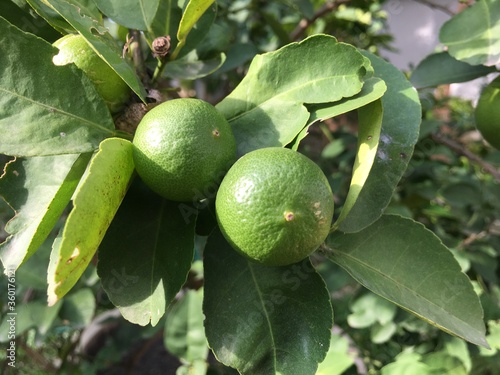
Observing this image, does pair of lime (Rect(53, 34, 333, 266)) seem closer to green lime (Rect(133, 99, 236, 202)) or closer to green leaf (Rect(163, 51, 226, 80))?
green lime (Rect(133, 99, 236, 202))

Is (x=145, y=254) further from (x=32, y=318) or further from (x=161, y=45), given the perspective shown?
(x=32, y=318)

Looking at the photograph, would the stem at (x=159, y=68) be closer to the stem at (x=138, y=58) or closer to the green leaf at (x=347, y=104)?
the stem at (x=138, y=58)

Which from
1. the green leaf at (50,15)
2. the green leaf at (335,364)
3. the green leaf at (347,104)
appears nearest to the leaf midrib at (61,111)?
the green leaf at (50,15)

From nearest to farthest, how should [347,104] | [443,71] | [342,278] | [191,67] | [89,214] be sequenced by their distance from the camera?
1. [89,214]
2. [347,104]
3. [191,67]
4. [443,71]
5. [342,278]

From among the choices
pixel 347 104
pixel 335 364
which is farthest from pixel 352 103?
pixel 335 364

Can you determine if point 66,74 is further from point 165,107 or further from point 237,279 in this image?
point 237,279

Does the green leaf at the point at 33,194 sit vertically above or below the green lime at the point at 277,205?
above
